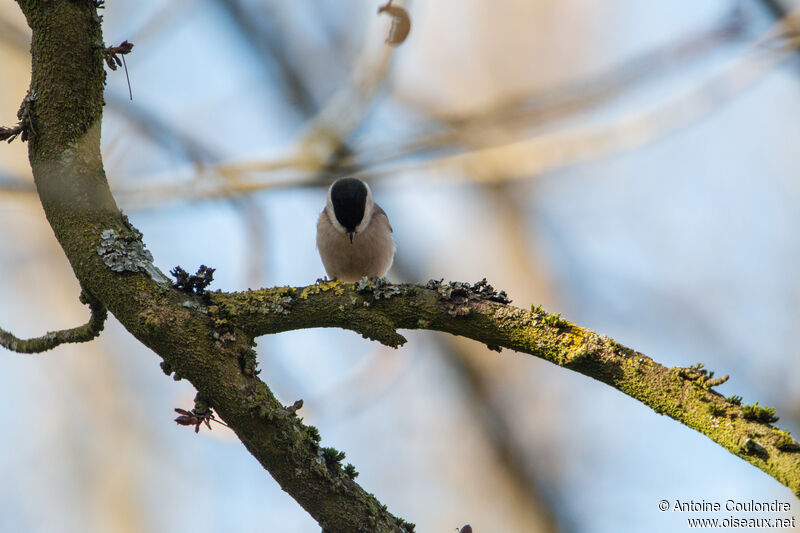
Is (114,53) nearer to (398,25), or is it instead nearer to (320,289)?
(320,289)

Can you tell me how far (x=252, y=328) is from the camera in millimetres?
2510

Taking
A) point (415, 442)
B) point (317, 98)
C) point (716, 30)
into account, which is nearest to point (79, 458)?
point (415, 442)

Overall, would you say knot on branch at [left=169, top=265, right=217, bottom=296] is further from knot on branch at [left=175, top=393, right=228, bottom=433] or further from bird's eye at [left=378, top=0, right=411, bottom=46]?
bird's eye at [left=378, top=0, right=411, bottom=46]

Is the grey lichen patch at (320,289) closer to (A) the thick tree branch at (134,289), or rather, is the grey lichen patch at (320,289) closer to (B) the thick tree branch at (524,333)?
(B) the thick tree branch at (524,333)

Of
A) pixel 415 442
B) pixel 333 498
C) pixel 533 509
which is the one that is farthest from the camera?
pixel 415 442

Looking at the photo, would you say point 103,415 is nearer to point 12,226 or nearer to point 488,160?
point 12,226

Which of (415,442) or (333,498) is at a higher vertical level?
(415,442)

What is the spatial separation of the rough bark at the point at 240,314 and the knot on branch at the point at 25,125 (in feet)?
0.05

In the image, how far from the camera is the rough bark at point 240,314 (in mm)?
2314

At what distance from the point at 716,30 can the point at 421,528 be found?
6736 mm

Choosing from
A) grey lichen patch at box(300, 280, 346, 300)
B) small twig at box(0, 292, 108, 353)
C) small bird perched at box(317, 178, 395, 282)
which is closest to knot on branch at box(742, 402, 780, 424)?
grey lichen patch at box(300, 280, 346, 300)

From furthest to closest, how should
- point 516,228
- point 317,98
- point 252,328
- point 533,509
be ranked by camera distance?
1. point 516,228
2. point 533,509
3. point 317,98
4. point 252,328

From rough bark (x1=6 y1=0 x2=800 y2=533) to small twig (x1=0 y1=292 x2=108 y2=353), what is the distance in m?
0.07

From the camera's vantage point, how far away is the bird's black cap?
5082mm
